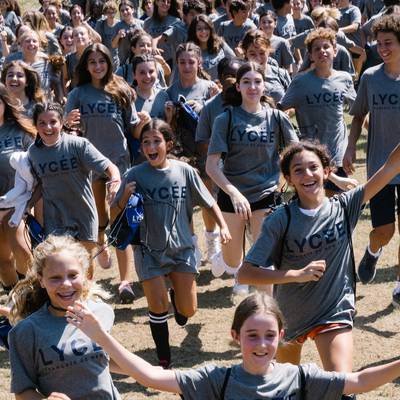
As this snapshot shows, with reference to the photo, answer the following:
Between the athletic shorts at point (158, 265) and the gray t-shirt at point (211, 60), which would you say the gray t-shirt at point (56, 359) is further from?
the gray t-shirt at point (211, 60)

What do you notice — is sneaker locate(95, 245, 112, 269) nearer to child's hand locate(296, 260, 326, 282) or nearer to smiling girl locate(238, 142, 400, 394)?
smiling girl locate(238, 142, 400, 394)

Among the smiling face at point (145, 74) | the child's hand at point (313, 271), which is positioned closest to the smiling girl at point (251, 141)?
the smiling face at point (145, 74)

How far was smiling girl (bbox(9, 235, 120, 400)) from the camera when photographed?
438 cm

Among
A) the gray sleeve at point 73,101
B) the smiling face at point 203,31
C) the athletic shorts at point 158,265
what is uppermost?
the smiling face at point 203,31

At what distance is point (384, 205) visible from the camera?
24.7 ft

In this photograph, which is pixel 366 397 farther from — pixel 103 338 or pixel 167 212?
pixel 103 338

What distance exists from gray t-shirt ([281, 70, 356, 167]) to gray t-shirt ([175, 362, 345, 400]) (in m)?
4.58

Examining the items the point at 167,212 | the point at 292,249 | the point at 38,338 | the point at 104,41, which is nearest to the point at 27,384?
the point at 38,338

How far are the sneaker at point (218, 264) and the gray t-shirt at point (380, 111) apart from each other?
1.51 metres

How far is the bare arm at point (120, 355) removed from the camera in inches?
149

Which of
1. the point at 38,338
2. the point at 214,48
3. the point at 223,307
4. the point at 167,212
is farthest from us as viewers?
the point at 214,48

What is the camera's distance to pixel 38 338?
4.38m

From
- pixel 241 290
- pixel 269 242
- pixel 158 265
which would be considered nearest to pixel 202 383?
pixel 269 242

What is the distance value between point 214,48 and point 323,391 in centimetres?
770
